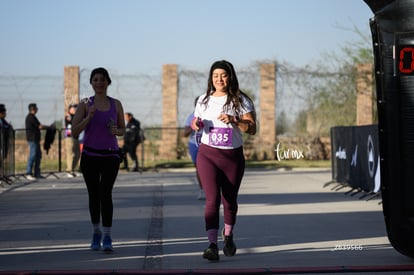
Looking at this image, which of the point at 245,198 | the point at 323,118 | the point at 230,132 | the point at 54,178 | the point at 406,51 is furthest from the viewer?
the point at 323,118

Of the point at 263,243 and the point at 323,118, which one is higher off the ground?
the point at 323,118

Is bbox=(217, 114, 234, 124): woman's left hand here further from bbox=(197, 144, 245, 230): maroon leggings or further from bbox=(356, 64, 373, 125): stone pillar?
bbox=(356, 64, 373, 125): stone pillar

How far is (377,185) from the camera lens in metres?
15.6

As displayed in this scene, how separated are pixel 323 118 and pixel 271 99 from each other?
236 cm

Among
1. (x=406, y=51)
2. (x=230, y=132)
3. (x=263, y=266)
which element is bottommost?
(x=263, y=266)

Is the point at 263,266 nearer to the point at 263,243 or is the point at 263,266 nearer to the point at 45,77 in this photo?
the point at 263,243

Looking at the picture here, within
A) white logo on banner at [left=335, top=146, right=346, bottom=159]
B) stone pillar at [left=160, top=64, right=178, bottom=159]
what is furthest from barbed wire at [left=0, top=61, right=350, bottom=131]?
white logo on banner at [left=335, top=146, right=346, bottom=159]

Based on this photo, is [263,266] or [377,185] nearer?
[263,266]

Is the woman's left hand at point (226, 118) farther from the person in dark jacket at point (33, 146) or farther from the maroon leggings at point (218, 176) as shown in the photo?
the person in dark jacket at point (33, 146)

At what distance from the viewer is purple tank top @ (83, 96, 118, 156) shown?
9734mm

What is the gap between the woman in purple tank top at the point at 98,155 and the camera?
9.70 meters

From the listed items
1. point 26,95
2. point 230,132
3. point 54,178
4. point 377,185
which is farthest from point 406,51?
point 26,95

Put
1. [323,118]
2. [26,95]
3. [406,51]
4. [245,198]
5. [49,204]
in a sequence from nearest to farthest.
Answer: [406,51] < [49,204] < [245,198] < [26,95] < [323,118]

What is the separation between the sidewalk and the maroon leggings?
44 centimetres
